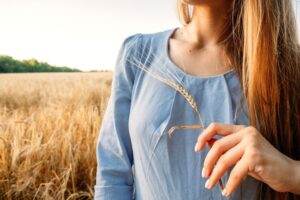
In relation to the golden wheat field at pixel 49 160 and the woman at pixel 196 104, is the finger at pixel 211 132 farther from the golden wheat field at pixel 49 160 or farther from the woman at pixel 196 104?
the golden wheat field at pixel 49 160

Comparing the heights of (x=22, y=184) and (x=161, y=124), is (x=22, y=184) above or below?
below

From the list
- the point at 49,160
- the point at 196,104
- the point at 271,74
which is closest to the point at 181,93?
the point at 196,104

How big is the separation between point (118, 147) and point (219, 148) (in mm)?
252

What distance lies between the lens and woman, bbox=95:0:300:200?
0.60m

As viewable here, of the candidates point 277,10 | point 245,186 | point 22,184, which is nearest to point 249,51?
point 277,10

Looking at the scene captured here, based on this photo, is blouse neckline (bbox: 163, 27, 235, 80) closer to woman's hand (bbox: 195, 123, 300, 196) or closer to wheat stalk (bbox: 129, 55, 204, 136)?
wheat stalk (bbox: 129, 55, 204, 136)

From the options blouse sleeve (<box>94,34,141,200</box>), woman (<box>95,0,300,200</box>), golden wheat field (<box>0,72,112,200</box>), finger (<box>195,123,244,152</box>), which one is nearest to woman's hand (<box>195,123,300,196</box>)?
finger (<box>195,123,244,152</box>)

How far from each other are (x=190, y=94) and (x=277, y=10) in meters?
0.21

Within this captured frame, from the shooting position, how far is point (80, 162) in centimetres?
153

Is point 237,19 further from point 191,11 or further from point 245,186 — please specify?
point 245,186

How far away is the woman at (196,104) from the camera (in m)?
0.60

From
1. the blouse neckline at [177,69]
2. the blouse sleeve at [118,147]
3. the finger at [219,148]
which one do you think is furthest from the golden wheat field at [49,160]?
the finger at [219,148]

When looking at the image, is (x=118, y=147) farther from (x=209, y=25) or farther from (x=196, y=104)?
(x=209, y=25)

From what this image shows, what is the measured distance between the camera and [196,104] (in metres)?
0.61
